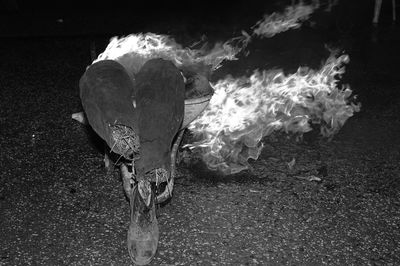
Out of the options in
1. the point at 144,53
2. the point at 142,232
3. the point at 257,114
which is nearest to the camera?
the point at 142,232

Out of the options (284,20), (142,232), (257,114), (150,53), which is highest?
(150,53)

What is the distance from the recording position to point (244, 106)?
4762mm

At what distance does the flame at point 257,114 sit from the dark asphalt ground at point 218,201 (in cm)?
16

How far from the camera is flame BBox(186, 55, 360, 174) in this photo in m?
4.58

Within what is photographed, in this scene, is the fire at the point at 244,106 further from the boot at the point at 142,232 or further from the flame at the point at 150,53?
the boot at the point at 142,232

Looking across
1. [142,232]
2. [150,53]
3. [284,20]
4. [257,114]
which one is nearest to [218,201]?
[142,232]

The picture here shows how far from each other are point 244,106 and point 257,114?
0.14m

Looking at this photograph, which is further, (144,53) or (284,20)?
(284,20)

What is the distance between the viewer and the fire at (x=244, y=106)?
4238mm

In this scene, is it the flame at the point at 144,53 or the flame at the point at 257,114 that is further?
the flame at the point at 257,114

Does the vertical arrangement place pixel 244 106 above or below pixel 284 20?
above

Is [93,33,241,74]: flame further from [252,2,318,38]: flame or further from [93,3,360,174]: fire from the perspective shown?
[252,2,318,38]: flame

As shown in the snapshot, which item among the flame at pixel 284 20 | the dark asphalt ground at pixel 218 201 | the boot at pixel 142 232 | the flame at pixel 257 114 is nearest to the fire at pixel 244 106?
the flame at pixel 257 114

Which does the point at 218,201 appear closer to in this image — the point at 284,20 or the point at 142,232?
the point at 142,232
